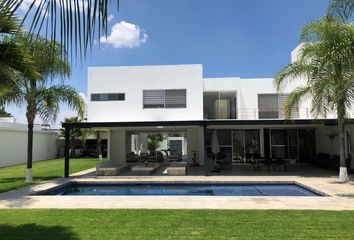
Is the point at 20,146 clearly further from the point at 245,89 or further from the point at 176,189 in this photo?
the point at 176,189

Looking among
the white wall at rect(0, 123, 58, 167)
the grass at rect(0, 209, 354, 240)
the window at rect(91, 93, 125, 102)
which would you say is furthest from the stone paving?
the white wall at rect(0, 123, 58, 167)

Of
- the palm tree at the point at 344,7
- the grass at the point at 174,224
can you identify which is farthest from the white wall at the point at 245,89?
the palm tree at the point at 344,7

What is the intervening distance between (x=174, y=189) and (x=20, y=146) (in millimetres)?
21182

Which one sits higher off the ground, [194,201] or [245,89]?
[245,89]

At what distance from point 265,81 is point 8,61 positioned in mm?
21183

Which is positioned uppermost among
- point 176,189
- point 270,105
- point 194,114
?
point 270,105

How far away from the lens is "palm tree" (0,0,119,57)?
1.91 meters

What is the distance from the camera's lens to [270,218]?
9.06 meters

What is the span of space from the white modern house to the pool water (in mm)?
5375

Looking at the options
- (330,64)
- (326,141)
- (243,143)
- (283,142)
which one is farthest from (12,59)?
(283,142)

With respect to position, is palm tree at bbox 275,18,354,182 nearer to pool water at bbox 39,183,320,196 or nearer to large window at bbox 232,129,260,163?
pool water at bbox 39,183,320,196

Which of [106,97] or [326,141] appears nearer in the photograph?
[106,97]

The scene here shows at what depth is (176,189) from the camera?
54.4 feet

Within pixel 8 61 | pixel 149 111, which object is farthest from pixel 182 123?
pixel 8 61
